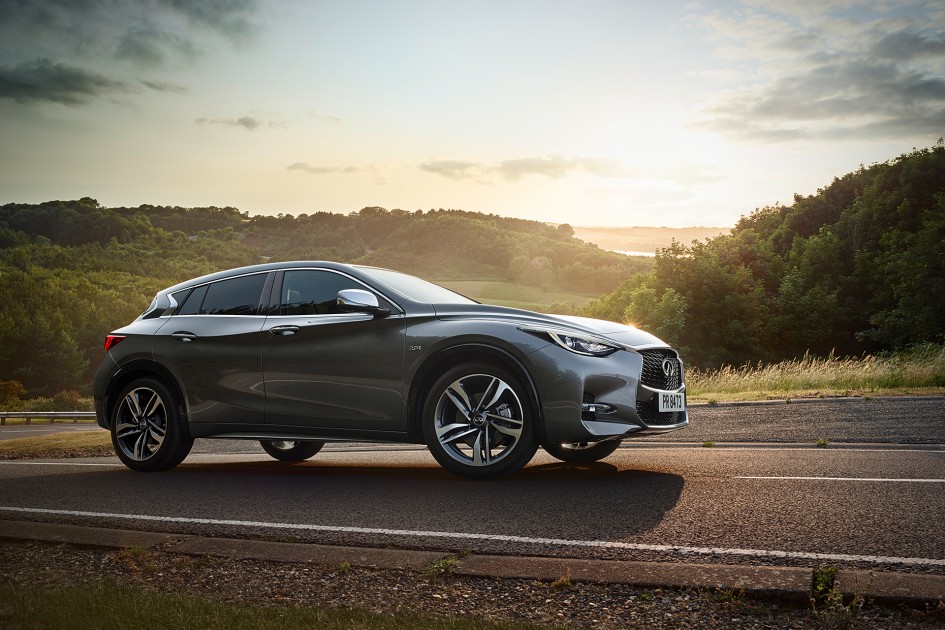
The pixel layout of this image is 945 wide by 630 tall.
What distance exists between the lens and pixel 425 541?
4828 millimetres

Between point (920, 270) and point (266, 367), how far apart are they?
5339 cm

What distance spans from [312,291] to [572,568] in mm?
4175

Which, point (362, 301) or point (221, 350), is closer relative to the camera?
point (362, 301)

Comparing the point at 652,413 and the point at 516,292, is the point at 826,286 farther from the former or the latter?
the point at 652,413

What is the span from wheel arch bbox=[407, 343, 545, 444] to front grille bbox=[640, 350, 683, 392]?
0.85 meters

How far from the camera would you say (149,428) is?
8234 millimetres

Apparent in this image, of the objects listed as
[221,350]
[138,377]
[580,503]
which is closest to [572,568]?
[580,503]

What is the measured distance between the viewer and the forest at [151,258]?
281 feet

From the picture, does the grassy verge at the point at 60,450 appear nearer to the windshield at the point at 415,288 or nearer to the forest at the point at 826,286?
the windshield at the point at 415,288

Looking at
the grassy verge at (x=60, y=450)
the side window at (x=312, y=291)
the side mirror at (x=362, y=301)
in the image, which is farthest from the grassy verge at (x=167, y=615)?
the grassy verge at (x=60, y=450)

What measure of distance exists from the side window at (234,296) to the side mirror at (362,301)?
1222mm

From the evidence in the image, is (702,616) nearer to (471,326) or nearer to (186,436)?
(471,326)

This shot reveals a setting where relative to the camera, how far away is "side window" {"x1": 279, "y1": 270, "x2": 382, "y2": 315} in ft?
24.4

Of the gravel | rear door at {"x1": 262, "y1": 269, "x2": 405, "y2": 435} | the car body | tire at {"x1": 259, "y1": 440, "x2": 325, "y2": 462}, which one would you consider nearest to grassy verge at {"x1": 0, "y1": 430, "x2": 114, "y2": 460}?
tire at {"x1": 259, "y1": 440, "x2": 325, "y2": 462}
